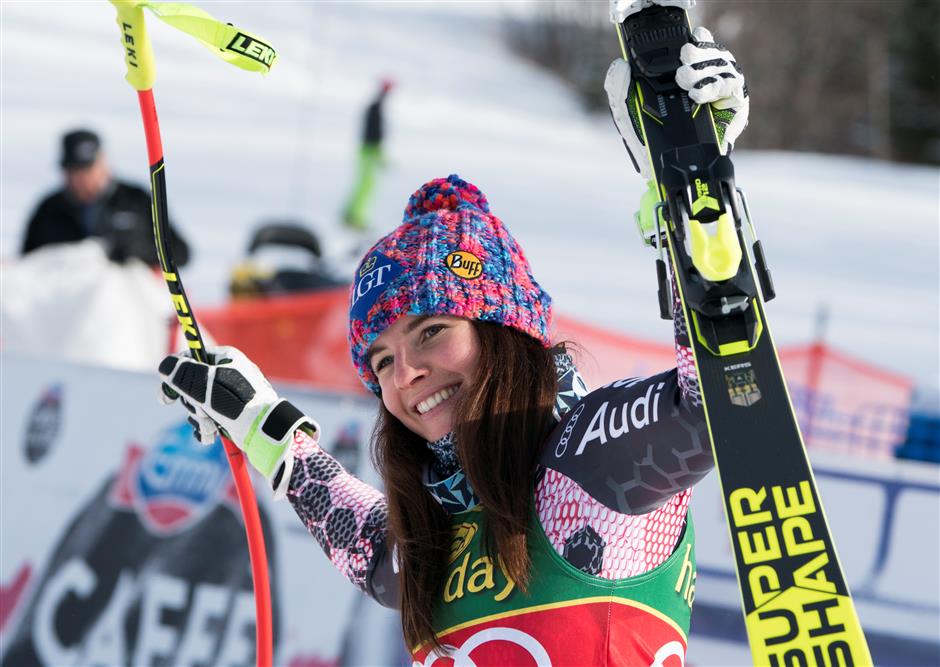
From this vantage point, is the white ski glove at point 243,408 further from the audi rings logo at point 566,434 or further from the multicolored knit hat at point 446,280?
the audi rings logo at point 566,434

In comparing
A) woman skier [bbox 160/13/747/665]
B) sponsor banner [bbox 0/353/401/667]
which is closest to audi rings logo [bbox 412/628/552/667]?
woman skier [bbox 160/13/747/665]

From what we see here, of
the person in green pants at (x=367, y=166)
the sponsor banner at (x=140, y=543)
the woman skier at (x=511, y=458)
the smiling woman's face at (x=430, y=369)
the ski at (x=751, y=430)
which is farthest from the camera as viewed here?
the person in green pants at (x=367, y=166)

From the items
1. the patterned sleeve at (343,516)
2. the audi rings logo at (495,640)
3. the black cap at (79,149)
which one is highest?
the black cap at (79,149)

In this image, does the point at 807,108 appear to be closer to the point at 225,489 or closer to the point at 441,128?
the point at 441,128

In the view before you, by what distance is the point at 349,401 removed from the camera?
3.70 meters

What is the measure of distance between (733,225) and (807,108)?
28.9 meters

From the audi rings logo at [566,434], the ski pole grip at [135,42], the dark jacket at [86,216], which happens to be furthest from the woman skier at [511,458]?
the dark jacket at [86,216]

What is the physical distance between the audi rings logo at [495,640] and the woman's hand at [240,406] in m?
0.64

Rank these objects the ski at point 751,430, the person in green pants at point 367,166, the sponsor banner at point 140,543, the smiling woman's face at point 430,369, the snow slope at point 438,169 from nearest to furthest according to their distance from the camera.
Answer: the ski at point 751,430 < the smiling woman's face at point 430,369 < the sponsor banner at point 140,543 < the snow slope at point 438,169 < the person in green pants at point 367,166

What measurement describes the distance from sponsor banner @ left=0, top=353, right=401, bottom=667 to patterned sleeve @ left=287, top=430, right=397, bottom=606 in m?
1.27

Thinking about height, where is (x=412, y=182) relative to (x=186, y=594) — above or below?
above

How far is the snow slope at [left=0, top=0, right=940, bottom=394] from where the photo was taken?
1167 centimetres

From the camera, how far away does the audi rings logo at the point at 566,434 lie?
1.71 m

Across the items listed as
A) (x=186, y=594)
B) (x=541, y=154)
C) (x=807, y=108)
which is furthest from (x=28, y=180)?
(x=807, y=108)
